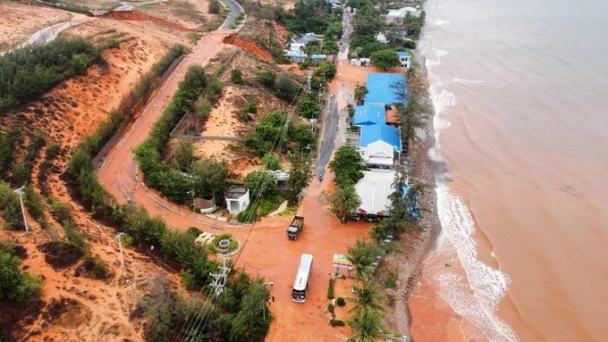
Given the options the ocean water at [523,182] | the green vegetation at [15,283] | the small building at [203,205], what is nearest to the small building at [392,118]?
the ocean water at [523,182]

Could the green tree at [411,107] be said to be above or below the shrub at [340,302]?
above

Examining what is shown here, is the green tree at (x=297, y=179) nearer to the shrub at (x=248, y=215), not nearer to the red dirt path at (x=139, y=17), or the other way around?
the shrub at (x=248, y=215)

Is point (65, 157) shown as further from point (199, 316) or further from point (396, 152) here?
point (396, 152)

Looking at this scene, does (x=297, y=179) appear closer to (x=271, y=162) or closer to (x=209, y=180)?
(x=271, y=162)

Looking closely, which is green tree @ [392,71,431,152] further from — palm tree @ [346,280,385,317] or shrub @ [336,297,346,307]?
palm tree @ [346,280,385,317]

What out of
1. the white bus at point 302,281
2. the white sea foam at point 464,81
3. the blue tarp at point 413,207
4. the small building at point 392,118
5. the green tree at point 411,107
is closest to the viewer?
the white bus at point 302,281

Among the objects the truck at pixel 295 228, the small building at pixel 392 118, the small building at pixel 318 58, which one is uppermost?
the small building at pixel 392 118

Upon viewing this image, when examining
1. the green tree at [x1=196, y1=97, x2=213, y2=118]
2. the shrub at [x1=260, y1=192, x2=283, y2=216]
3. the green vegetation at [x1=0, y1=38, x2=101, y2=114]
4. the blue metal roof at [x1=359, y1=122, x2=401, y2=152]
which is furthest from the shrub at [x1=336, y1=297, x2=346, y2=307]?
the green vegetation at [x1=0, y1=38, x2=101, y2=114]
